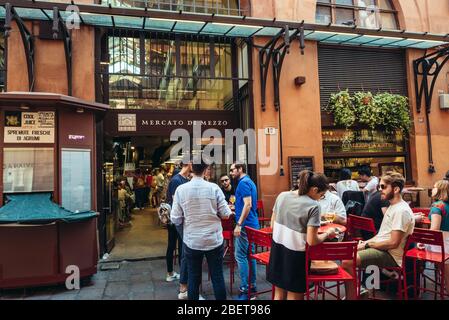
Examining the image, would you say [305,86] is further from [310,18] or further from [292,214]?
[292,214]

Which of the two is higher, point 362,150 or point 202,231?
point 362,150

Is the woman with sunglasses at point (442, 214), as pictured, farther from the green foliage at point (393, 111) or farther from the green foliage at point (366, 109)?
the green foliage at point (393, 111)

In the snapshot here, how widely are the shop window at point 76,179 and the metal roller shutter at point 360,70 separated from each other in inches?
229

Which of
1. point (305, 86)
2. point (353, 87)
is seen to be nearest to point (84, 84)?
point (305, 86)

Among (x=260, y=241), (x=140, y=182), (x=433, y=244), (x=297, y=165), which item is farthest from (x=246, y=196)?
(x=140, y=182)

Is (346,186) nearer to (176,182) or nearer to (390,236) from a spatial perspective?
(390,236)

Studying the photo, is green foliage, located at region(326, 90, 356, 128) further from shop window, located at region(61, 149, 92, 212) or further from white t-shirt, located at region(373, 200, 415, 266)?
shop window, located at region(61, 149, 92, 212)

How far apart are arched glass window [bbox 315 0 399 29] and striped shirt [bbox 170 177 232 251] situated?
6958 millimetres

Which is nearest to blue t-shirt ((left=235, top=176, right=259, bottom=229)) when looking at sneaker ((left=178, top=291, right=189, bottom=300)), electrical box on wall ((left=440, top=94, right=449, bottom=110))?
sneaker ((left=178, top=291, right=189, bottom=300))

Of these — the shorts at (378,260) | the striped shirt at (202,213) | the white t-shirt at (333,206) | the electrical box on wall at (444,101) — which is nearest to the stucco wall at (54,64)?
the striped shirt at (202,213)

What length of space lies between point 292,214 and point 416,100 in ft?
25.0

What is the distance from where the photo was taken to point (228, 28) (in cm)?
726

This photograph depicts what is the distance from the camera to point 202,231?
3.76 meters

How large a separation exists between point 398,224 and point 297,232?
4.94 feet
